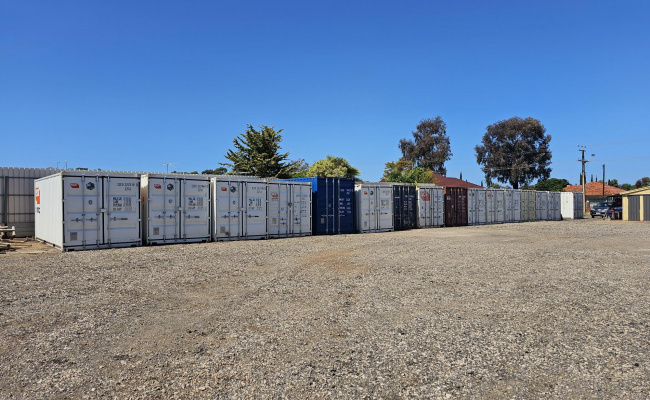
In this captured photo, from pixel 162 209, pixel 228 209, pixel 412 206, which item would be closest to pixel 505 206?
pixel 412 206

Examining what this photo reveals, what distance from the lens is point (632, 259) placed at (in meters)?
12.7

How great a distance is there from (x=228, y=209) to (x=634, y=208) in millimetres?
40448

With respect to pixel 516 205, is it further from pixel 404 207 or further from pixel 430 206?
pixel 404 207

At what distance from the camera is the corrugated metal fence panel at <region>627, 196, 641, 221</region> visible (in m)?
39.6

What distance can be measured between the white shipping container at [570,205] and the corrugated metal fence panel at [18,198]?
4813cm

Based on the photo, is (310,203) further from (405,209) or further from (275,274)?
(275,274)

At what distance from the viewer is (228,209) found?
62.4ft

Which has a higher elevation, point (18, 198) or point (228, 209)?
point (18, 198)

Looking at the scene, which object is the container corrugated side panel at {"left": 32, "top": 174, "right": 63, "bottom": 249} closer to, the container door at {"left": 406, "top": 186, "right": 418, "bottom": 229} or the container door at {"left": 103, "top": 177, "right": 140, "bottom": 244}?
the container door at {"left": 103, "top": 177, "right": 140, "bottom": 244}

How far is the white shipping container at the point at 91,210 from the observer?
49.1 feet

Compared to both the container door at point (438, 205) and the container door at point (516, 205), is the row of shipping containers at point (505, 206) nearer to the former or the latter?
the container door at point (516, 205)

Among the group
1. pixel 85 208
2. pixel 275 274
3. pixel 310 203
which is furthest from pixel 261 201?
pixel 275 274

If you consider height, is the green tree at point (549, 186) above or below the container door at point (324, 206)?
above

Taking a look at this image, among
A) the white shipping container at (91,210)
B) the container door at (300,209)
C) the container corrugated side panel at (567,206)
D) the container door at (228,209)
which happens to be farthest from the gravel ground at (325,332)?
the container corrugated side panel at (567,206)
